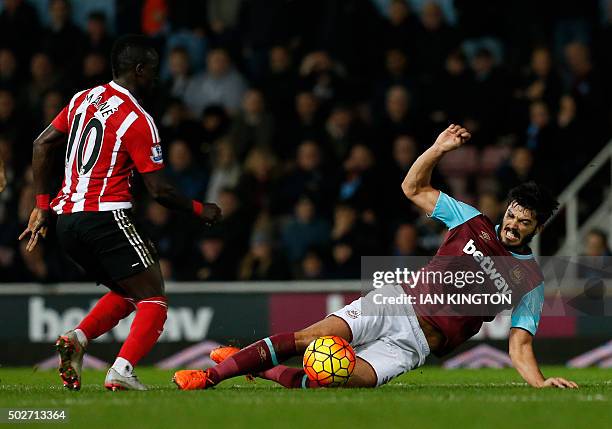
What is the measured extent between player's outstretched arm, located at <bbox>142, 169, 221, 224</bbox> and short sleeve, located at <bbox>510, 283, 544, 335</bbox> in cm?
206

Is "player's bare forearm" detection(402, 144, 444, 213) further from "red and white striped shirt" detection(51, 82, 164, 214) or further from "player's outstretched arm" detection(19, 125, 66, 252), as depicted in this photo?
"player's outstretched arm" detection(19, 125, 66, 252)

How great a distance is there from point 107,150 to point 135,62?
0.59 meters

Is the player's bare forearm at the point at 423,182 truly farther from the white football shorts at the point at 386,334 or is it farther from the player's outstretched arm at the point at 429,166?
the white football shorts at the point at 386,334

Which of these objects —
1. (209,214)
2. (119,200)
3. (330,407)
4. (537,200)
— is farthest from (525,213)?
(119,200)

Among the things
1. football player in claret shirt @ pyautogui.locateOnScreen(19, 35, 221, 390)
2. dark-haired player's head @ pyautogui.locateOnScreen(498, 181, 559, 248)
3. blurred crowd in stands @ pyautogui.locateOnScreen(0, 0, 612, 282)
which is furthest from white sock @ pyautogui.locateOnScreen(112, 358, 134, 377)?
blurred crowd in stands @ pyautogui.locateOnScreen(0, 0, 612, 282)

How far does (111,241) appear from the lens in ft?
27.3

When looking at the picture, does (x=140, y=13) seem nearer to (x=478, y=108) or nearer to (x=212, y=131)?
(x=212, y=131)

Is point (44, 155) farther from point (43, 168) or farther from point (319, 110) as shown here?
point (319, 110)

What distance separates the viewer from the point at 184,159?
49.6 feet

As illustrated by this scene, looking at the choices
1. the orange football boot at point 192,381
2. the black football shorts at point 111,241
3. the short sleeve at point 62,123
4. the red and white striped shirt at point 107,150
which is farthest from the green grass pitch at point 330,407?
the short sleeve at point 62,123

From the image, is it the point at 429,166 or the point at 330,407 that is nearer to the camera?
the point at 330,407

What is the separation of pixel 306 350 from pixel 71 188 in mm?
1825

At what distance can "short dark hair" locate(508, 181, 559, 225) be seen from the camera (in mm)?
8453

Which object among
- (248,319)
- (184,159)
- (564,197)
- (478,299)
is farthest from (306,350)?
(184,159)
